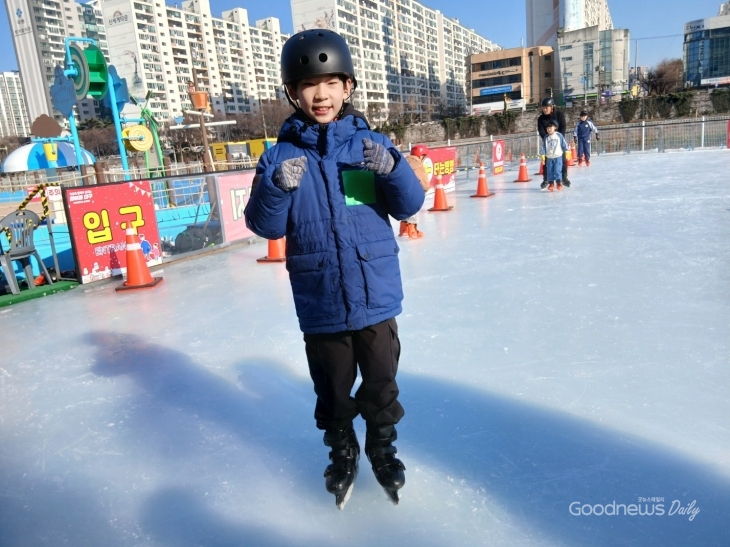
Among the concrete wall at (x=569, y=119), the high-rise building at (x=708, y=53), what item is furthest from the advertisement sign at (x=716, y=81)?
the concrete wall at (x=569, y=119)

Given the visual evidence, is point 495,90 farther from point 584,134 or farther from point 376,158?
point 376,158

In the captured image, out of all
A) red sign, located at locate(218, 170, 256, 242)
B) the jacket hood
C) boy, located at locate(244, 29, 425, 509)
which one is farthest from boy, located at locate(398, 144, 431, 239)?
red sign, located at locate(218, 170, 256, 242)

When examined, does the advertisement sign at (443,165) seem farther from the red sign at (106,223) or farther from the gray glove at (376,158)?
the gray glove at (376,158)

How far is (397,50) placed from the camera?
99125 mm

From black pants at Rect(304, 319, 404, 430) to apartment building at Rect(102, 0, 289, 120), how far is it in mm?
74870

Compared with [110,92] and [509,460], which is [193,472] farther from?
[110,92]

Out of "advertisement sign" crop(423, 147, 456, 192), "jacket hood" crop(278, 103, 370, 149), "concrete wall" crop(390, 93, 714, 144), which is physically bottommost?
"advertisement sign" crop(423, 147, 456, 192)

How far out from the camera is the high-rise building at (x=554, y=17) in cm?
7612

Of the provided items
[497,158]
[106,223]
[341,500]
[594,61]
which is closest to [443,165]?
[497,158]

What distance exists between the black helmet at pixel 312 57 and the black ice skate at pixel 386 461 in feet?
3.99

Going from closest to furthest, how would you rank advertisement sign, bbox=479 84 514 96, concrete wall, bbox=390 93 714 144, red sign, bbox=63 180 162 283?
1. red sign, bbox=63 180 162 283
2. concrete wall, bbox=390 93 714 144
3. advertisement sign, bbox=479 84 514 96

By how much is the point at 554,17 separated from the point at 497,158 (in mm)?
81477

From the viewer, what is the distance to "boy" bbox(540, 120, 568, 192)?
30.5 ft

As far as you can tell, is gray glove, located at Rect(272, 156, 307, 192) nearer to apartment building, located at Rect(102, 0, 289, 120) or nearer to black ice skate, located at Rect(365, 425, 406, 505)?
black ice skate, located at Rect(365, 425, 406, 505)
